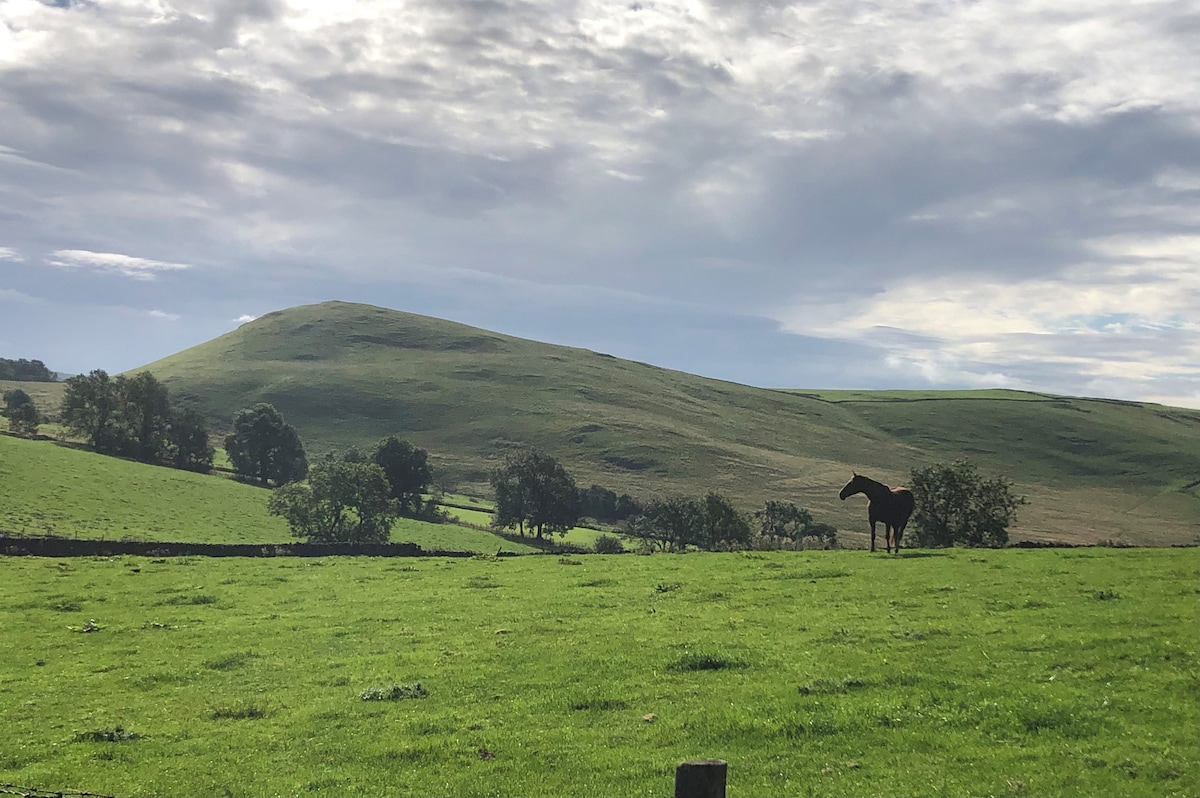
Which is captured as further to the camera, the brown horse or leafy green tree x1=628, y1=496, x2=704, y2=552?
leafy green tree x1=628, y1=496, x2=704, y2=552

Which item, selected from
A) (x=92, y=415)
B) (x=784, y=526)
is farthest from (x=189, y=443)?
(x=784, y=526)

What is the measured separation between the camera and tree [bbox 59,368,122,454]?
328 feet

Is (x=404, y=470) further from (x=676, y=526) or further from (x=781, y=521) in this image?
(x=781, y=521)

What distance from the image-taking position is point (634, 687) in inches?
622

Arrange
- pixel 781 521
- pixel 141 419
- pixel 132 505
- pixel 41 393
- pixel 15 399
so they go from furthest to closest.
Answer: pixel 41 393
pixel 15 399
pixel 141 419
pixel 781 521
pixel 132 505

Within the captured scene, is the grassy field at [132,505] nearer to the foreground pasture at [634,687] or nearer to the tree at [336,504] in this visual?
the tree at [336,504]

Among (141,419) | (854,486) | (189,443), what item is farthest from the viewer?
(189,443)

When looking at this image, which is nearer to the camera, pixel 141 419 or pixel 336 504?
pixel 336 504

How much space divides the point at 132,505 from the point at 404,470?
37722 mm

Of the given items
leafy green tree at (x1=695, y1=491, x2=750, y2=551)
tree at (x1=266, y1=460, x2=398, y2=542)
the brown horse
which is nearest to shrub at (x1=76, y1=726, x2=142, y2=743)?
the brown horse

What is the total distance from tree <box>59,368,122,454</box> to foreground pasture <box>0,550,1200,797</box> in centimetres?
8242

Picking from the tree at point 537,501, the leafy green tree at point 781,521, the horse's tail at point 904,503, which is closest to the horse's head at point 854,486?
the horse's tail at point 904,503

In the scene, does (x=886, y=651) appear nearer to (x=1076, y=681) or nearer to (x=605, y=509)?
(x=1076, y=681)

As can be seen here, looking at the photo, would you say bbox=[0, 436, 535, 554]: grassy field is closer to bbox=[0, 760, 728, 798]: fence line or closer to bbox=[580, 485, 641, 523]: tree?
bbox=[580, 485, 641, 523]: tree
